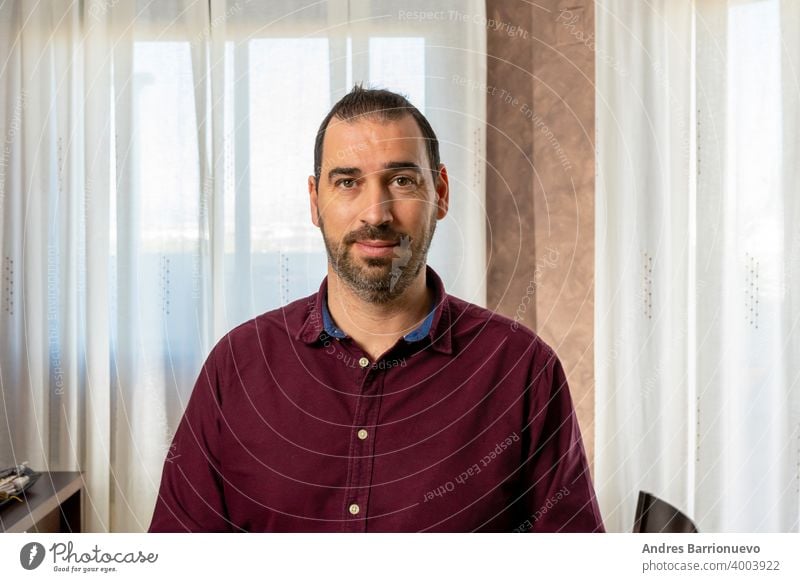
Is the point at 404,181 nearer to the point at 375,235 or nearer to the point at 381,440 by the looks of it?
the point at 375,235

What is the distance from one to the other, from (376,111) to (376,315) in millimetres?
221

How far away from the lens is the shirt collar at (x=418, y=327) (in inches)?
30.9

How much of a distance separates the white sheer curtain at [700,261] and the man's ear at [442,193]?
0.19 metres

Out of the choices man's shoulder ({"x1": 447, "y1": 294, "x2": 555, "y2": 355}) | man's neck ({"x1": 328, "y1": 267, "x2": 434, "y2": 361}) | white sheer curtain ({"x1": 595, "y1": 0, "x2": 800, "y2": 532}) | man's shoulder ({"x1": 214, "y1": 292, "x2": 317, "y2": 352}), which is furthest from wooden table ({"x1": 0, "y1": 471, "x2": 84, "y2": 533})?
white sheer curtain ({"x1": 595, "y1": 0, "x2": 800, "y2": 532})

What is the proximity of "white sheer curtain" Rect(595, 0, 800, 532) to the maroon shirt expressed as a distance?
14 centimetres

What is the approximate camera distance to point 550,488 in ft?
2.49

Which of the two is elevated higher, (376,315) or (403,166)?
(403,166)

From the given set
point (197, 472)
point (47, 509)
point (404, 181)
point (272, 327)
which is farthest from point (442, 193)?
point (47, 509)

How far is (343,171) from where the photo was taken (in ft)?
2.43

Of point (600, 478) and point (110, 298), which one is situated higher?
point (110, 298)

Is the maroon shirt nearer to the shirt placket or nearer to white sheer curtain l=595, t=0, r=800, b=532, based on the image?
the shirt placket

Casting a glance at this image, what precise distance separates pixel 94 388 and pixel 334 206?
363 mm
